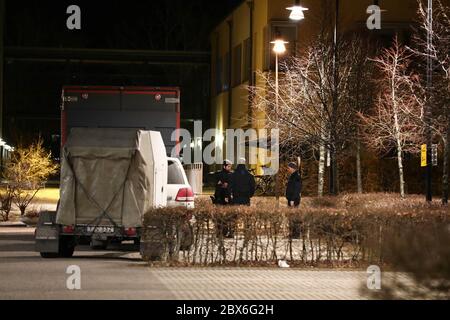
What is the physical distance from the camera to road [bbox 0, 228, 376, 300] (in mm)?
15242

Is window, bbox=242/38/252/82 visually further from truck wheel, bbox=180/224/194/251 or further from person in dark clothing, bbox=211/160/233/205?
truck wheel, bbox=180/224/194/251

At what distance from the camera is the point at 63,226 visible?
21.4 m

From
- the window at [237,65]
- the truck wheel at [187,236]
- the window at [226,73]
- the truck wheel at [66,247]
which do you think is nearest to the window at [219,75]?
the window at [226,73]

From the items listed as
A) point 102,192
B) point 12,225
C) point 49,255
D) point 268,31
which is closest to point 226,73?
point 268,31

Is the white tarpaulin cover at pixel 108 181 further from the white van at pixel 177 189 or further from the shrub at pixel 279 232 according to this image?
the white van at pixel 177 189

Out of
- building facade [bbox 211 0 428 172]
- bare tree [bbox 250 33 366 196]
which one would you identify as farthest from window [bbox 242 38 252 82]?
bare tree [bbox 250 33 366 196]

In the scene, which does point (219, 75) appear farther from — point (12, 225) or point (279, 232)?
point (279, 232)

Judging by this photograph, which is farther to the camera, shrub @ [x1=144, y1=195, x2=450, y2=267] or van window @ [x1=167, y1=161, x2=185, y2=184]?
van window @ [x1=167, y1=161, x2=185, y2=184]

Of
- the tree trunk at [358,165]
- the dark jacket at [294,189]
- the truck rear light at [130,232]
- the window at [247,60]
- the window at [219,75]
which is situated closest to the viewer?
the truck rear light at [130,232]

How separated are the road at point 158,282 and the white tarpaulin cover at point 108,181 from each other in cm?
83

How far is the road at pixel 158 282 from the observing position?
600 inches

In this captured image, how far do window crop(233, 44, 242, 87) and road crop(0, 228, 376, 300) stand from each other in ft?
138
